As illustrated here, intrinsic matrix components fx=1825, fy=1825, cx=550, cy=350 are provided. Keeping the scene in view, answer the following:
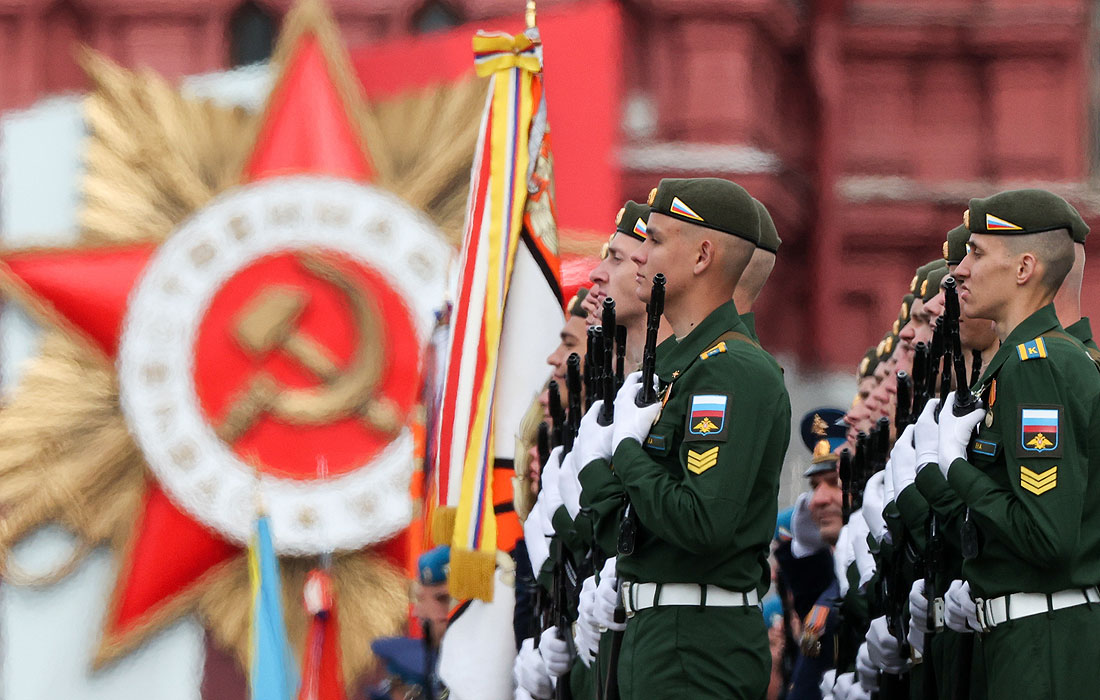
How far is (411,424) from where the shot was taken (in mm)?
7316

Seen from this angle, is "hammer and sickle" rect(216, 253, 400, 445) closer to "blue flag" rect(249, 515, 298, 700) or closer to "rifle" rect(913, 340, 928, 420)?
"blue flag" rect(249, 515, 298, 700)

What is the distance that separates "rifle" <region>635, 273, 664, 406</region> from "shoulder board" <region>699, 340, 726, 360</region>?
4.2 inches

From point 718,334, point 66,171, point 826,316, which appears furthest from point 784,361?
point 718,334

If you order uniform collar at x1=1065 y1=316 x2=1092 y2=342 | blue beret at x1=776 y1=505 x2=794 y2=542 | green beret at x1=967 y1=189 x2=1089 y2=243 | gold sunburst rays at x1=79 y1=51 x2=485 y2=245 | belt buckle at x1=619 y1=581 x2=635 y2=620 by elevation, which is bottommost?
belt buckle at x1=619 y1=581 x2=635 y2=620

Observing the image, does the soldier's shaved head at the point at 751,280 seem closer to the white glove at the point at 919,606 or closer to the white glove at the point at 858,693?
the white glove at the point at 919,606

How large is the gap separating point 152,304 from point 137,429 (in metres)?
0.52

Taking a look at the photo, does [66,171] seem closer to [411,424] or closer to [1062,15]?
[411,424]

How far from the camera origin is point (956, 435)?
317 cm

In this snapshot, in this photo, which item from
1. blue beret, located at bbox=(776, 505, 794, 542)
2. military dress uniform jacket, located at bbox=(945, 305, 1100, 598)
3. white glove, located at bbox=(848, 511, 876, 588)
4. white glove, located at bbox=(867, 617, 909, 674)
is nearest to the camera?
military dress uniform jacket, located at bbox=(945, 305, 1100, 598)

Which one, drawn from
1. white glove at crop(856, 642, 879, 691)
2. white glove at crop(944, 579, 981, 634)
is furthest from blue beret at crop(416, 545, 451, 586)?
white glove at crop(944, 579, 981, 634)

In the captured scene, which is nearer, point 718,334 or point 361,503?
point 718,334

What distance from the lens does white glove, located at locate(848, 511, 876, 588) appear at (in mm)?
4258

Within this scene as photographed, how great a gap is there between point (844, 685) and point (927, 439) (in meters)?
1.24

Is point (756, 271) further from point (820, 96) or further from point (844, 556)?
point (820, 96)
